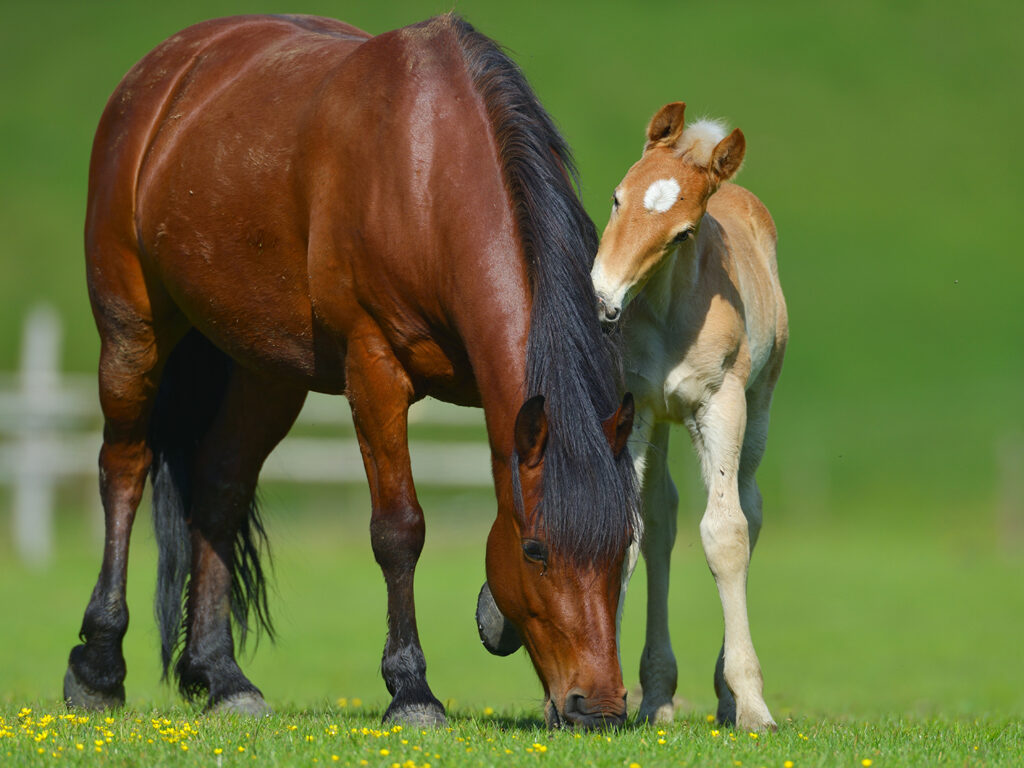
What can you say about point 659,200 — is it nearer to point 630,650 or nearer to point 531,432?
point 531,432

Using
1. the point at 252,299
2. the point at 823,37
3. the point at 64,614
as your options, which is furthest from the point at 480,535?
the point at 823,37

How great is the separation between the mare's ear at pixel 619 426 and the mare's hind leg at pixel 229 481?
8.73 ft

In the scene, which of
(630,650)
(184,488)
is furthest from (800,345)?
(184,488)

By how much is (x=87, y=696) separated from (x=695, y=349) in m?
3.13

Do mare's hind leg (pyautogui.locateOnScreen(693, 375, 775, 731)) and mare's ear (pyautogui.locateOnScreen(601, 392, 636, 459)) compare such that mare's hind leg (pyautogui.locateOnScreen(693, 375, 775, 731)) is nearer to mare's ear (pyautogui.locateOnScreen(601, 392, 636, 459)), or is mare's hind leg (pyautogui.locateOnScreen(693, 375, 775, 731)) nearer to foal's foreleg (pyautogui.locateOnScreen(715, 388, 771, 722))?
foal's foreleg (pyautogui.locateOnScreen(715, 388, 771, 722))

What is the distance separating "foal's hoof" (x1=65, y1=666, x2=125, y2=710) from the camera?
624cm

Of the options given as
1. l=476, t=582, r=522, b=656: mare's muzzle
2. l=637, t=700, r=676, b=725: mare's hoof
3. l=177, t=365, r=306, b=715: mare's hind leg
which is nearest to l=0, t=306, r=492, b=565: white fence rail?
l=177, t=365, r=306, b=715: mare's hind leg

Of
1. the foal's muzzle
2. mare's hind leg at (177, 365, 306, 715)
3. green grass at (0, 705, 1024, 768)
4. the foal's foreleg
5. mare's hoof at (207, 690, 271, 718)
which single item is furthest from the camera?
mare's hind leg at (177, 365, 306, 715)

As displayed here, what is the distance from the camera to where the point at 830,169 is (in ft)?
156

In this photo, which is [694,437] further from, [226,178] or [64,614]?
[64,614]

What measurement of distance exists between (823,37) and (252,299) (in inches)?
2012

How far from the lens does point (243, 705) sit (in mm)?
6180

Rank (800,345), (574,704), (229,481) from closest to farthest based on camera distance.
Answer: (574,704) < (229,481) < (800,345)

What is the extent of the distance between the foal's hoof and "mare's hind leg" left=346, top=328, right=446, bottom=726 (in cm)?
172
